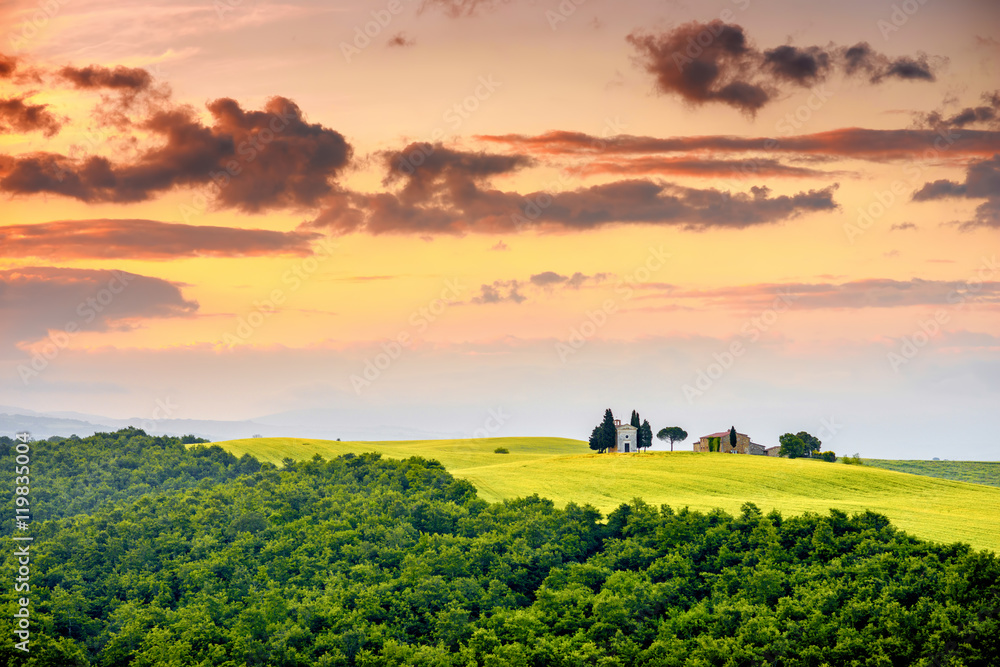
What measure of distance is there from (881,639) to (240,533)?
57.6 m

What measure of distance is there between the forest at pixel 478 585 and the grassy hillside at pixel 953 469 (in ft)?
254

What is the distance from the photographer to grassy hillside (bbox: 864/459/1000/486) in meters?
137

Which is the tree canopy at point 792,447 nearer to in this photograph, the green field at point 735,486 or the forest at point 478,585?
the green field at point 735,486

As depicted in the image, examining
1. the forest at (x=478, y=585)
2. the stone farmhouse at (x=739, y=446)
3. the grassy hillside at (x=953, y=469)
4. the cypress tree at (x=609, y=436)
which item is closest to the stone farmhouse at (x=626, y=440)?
the cypress tree at (x=609, y=436)

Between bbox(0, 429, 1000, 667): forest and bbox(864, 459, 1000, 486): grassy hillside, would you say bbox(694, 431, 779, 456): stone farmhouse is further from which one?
→ bbox(0, 429, 1000, 667): forest

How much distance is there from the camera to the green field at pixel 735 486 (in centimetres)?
7875

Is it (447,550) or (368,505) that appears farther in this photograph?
(368,505)

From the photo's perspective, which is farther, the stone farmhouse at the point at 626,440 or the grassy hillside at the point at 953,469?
the stone farmhouse at the point at 626,440

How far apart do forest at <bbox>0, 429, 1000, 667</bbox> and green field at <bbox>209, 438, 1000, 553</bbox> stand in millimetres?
6696

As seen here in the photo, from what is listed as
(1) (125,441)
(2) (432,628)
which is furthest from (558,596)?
(1) (125,441)

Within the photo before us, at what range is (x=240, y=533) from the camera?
83.4 metres

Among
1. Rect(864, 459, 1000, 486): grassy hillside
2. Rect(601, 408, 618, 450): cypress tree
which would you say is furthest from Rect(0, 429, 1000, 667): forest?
Rect(864, 459, 1000, 486): grassy hillside

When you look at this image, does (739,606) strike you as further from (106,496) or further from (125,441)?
(125,441)

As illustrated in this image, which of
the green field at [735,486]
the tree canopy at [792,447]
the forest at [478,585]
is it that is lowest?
the forest at [478,585]
